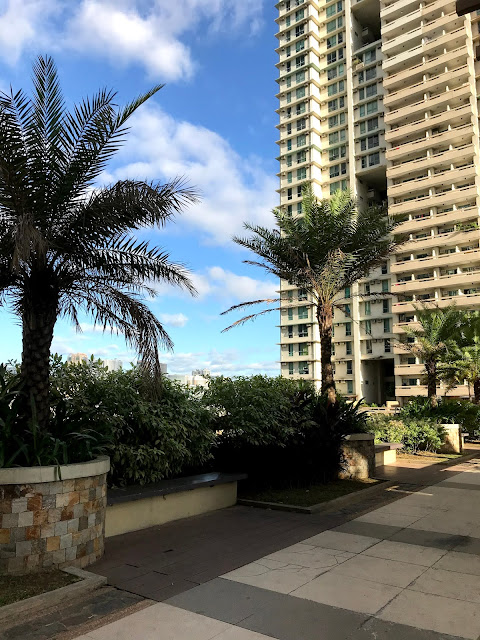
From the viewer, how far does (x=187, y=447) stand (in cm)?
873

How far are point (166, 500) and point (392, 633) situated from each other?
444 centimetres

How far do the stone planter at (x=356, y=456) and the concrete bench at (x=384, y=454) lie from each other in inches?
69.5

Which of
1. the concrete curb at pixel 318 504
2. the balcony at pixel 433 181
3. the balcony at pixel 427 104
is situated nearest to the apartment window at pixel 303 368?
the balcony at pixel 433 181

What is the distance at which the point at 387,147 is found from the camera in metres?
63.3

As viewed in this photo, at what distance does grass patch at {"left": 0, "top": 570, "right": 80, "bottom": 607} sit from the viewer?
4.68 m

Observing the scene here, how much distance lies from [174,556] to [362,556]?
7.38 ft

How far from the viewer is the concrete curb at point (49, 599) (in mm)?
4348

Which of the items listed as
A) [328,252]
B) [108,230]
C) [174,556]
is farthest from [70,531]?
[328,252]

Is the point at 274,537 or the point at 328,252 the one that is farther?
the point at 328,252

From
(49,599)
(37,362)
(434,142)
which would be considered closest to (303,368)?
(434,142)

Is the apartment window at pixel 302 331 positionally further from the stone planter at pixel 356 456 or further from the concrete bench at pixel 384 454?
the stone planter at pixel 356 456

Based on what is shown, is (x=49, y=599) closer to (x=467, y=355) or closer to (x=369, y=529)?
(x=369, y=529)

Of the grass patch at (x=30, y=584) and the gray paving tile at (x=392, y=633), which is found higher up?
the grass patch at (x=30, y=584)

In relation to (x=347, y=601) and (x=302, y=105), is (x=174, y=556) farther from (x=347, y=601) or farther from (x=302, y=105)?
(x=302, y=105)
